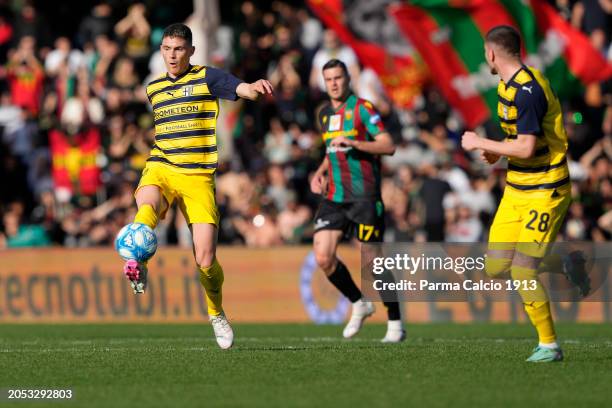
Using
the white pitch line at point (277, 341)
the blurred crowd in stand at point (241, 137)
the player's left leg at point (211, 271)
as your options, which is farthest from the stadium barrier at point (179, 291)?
the player's left leg at point (211, 271)

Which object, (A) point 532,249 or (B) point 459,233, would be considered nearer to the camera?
(A) point 532,249

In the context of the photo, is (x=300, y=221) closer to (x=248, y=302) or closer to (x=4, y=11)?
(x=248, y=302)

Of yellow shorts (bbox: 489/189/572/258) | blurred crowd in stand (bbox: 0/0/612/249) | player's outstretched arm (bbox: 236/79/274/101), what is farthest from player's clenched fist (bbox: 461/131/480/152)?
blurred crowd in stand (bbox: 0/0/612/249)

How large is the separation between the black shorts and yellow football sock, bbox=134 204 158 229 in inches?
108

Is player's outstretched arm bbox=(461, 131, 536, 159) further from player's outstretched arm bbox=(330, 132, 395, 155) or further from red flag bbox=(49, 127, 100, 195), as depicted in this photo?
red flag bbox=(49, 127, 100, 195)

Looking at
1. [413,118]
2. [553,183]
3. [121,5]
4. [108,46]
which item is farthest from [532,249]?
[121,5]

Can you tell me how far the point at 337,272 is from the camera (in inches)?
504

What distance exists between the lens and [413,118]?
20750 millimetres

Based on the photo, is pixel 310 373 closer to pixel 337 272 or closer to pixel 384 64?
pixel 337 272

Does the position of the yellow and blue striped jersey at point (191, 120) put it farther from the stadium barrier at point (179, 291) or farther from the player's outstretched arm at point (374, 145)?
the stadium barrier at point (179, 291)

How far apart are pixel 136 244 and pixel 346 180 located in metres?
3.31

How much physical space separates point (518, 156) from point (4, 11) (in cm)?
1771

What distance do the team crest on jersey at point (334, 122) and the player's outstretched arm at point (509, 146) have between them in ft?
10.9

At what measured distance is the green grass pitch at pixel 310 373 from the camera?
787cm
